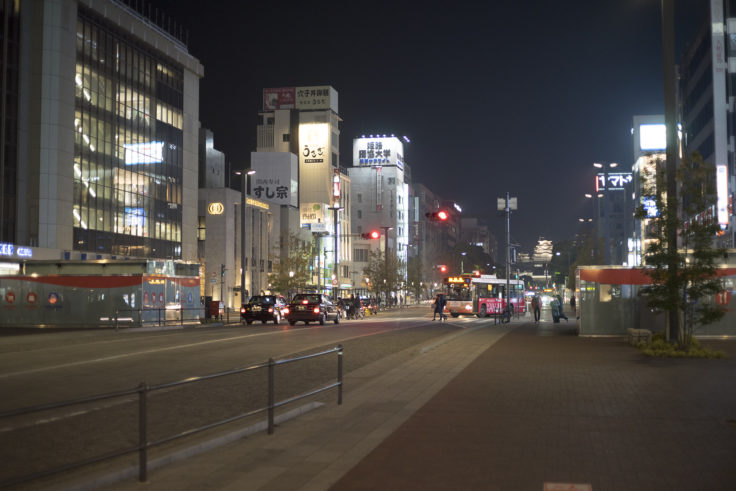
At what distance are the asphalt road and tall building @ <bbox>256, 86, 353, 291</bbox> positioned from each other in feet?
280

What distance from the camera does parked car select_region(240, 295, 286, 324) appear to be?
4869 cm

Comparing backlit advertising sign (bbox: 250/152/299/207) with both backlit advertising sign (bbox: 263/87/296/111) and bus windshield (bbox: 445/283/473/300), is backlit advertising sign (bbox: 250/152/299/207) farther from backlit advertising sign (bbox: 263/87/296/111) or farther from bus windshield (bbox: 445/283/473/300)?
bus windshield (bbox: 445/283/473/300)

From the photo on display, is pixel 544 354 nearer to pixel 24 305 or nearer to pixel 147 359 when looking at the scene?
pixel 147 359

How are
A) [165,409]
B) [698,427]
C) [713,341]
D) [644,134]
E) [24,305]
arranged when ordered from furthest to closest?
[644,134], [24,305], [713,341], [698,427], [165,409]

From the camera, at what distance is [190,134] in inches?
3216

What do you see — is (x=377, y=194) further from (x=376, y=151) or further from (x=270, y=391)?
(x=270, y=391)

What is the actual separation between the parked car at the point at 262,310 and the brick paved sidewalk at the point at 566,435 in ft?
106

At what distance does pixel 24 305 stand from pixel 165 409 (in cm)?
3856

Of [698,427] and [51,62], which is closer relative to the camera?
[698,427]

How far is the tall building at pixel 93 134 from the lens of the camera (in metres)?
58.5

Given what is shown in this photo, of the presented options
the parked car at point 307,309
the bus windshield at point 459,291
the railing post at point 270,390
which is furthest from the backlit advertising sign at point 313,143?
the railing post at point 270,390

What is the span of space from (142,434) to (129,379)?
9716mm

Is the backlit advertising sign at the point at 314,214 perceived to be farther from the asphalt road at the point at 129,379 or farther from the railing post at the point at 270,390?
the railing post at the point at 270,390

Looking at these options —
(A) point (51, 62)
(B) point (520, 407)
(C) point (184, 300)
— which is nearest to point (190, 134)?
(A) point (51, 62)
